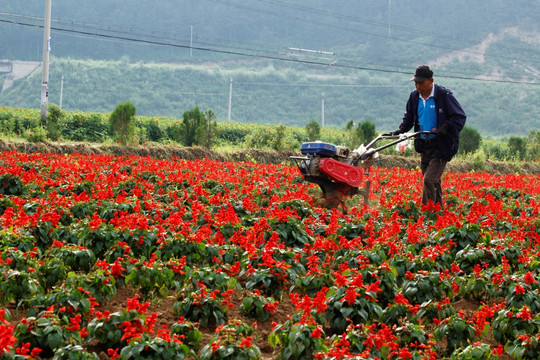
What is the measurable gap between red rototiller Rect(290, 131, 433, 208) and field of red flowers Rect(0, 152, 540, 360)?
0.82m

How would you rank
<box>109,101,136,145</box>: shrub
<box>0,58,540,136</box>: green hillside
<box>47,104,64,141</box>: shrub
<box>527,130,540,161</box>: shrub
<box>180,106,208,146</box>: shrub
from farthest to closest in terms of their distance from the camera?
1. <box>0,58,540,136</box>: green hillside
2. <box>527,130,540,161</box>: shrub
3. <box>180,106,208,146</box>: shrub
4. <box>109,101,136,145</box>: shrub
5. <box>47,104,64,141</box>: shrub

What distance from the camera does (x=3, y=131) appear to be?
69.1 feet

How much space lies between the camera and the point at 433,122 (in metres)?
9.12

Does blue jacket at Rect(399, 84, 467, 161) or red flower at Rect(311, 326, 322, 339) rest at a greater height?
blue jacket at Rect(399, 84, 467, 161)

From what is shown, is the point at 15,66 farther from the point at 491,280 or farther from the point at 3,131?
the point at 491,280

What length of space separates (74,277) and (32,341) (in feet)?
3.09

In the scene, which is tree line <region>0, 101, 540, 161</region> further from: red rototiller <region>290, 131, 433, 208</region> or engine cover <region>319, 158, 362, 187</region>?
engine cover <region>319, 158, 362, 187</region>

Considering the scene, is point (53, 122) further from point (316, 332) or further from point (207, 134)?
point (316, 332)

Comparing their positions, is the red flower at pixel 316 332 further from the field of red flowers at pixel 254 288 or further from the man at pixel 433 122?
the man at pixel 433 122

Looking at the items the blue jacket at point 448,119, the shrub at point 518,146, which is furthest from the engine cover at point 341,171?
the shrub at point 518,146

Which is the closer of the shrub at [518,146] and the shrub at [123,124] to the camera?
the shrub at [123,124]

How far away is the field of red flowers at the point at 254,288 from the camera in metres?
3.99

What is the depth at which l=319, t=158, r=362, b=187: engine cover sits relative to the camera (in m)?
9.06

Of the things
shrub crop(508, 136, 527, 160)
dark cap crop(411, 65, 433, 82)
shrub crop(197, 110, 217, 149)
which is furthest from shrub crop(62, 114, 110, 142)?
shrub crop(508, 136, 527, 160)
